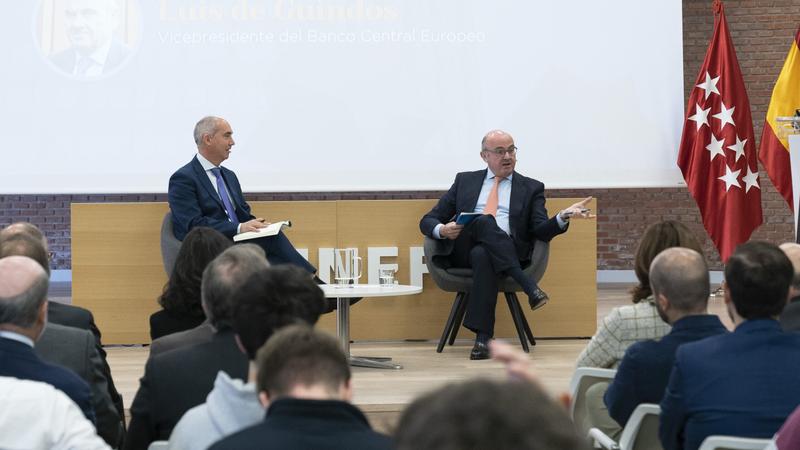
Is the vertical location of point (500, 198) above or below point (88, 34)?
below

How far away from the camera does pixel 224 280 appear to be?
2.45m

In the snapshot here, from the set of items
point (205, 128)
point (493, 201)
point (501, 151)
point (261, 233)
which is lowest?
point (261, 233)

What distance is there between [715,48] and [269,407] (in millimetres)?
6316

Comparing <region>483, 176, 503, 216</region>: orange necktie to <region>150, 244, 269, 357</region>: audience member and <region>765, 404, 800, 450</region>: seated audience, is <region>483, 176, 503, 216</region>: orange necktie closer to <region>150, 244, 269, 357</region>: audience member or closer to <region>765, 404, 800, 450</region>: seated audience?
<region>150, 244, 269, 357</region>: audience member

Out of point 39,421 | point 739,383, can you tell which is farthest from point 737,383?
point 39,421

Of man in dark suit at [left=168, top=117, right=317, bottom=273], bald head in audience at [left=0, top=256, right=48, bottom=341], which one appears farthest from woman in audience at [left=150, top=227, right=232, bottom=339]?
man in dark suit at [left=168, top=117, right=317, bottom=273]

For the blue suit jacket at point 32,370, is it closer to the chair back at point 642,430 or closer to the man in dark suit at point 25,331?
the man in dark suit at point 25,331

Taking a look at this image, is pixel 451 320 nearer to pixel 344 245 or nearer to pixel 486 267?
pixel 486 267

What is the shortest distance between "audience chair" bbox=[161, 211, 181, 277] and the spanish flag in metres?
3.74

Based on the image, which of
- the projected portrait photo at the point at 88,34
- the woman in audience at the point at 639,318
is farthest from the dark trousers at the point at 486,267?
the projected portrait photo at the point at 88,34

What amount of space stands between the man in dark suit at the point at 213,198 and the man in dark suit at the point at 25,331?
3.13m

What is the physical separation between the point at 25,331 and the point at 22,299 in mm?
64

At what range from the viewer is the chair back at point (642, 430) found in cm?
253

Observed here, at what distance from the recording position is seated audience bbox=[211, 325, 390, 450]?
1.40m
